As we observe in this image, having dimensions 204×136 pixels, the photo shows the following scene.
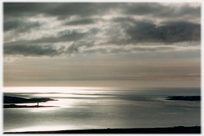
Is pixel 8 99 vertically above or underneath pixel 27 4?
underneath

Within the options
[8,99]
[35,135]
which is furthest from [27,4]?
[8,99]

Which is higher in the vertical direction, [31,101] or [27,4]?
[27,4]

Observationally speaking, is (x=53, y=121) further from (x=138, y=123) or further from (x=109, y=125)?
(x=138, y=123)

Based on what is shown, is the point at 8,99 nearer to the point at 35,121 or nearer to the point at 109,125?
the point at 35,121

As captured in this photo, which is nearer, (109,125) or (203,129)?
(203,129)

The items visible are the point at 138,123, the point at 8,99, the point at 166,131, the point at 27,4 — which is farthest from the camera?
the point at 8,99

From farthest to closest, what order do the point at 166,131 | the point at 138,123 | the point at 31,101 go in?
the point at 31,101 → the point at 138,123 → the point at 166,131

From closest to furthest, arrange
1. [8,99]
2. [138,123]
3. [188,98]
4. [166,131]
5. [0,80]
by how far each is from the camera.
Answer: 1. [0,80]
2. [166,131]
3. [138,123]
4. [8,99]
5. [188,98]

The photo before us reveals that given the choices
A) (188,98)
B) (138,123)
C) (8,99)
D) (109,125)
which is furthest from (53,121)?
(188,98)

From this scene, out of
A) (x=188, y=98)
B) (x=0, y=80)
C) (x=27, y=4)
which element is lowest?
(x=188, y=98)
